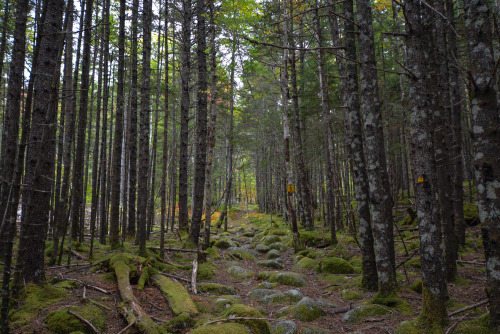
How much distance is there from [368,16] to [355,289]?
6229 mm

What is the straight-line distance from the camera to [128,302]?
4.86m

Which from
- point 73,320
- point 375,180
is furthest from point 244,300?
point 375,180

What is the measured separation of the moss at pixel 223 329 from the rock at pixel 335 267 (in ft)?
17.3

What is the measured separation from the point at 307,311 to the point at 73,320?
4.03 meters

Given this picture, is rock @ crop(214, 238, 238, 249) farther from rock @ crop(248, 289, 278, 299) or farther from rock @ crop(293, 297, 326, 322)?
rock @ crop(293, 297, 326, 322)

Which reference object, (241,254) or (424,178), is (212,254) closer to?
(241,254)

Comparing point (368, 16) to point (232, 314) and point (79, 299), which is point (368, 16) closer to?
point (232, 314)

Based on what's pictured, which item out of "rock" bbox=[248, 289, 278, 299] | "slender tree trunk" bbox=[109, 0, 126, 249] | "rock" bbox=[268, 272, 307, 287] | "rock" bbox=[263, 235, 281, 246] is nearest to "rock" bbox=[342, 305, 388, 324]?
"rock" bbox=[248, 289, 278, 299]

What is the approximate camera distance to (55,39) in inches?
205

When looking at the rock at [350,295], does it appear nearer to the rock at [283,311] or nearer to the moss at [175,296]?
the rock at [283,311]

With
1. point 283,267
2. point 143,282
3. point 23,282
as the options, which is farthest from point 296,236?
point 23,282

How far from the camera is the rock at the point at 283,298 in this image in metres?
6.46

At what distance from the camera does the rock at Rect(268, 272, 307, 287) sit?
767 cm

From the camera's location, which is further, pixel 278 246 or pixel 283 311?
pixel 278 246
